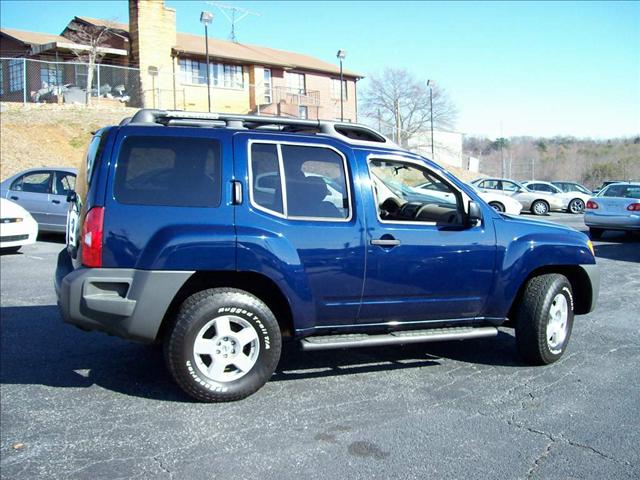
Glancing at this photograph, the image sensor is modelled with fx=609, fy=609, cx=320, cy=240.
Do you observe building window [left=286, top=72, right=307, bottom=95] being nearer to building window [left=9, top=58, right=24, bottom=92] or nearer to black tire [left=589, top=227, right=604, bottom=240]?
building window [left=9, top=58, right=24, bottom=92]

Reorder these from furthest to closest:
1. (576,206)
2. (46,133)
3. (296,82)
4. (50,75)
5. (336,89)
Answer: (336,89), (296,82), (50,75), (576,206), (46,133)

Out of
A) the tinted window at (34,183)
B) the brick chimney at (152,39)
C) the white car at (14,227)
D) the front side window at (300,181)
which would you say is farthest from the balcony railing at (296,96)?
the front side window at (300,181)

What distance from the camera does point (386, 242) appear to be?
4629mm

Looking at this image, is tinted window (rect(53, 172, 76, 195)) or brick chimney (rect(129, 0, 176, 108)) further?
brick chimney (rect(129, 0, 176, 108))

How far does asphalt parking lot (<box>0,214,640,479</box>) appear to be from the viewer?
347 centimetres

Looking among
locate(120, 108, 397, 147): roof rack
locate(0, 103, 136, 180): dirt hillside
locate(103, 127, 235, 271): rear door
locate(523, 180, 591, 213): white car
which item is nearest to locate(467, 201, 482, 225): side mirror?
locate(120, 108, 397, 147): roof rack

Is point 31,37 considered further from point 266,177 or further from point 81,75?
point 266,177

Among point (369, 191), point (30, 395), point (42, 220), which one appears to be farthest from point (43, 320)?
point (42, 220)

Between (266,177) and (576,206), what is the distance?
81.8ft

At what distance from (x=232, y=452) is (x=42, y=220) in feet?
34.9

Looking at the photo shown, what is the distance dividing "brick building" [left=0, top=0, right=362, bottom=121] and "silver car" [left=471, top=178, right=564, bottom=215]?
16273mm

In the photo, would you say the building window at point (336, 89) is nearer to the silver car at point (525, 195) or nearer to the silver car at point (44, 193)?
the silver car at point (525, 195)

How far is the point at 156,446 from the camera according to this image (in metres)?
3.67

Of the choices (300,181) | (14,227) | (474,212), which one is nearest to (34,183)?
(14,227)
